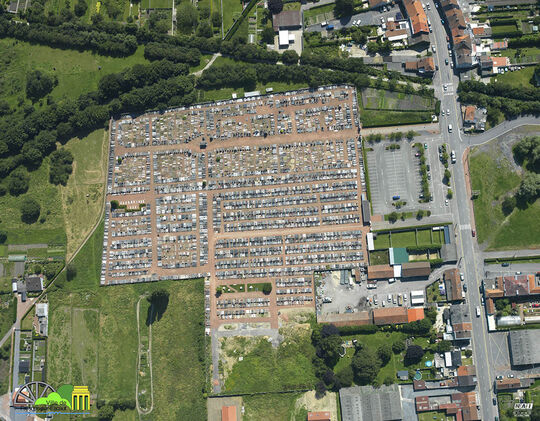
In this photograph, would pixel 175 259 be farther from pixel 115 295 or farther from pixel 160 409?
pixel 160 409

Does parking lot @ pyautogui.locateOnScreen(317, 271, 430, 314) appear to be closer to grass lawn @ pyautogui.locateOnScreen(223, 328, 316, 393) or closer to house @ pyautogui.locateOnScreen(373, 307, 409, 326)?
house @ pyautogui.locateOnScreen(373, 307, 409, 326)

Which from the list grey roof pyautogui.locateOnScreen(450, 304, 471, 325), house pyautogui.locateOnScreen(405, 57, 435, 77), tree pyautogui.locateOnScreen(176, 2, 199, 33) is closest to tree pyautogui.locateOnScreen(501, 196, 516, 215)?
grey roof pyautogui.locateOnScreen(450, 304, 471, 325)

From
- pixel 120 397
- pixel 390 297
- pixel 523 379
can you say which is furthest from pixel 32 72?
pixel 523 379

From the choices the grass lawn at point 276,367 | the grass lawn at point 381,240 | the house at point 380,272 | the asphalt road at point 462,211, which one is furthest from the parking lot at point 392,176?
the grass lawn at point 276,367

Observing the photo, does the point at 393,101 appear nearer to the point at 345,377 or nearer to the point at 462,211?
the point at 462,211

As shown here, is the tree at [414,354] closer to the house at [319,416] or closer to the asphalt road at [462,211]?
the asphalt road at [462,211]

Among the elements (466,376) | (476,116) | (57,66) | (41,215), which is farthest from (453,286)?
(57,66)
